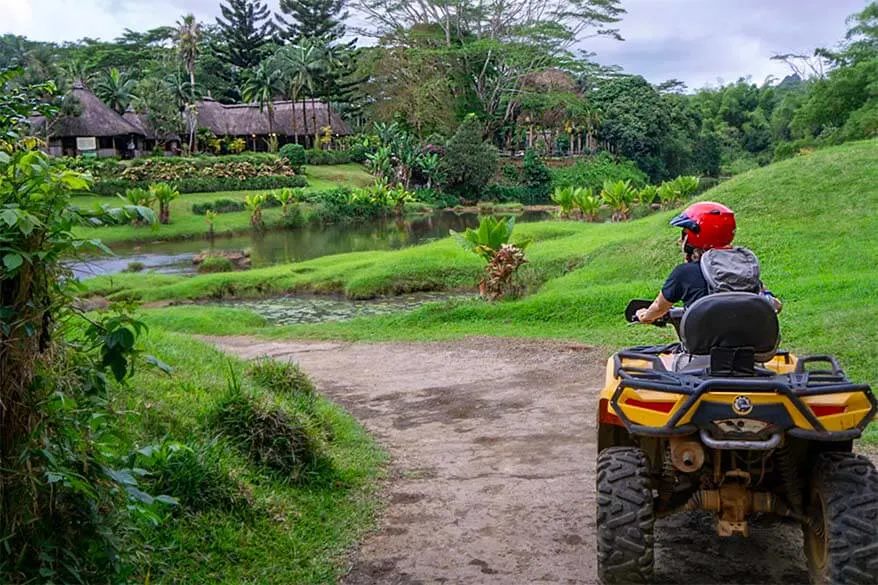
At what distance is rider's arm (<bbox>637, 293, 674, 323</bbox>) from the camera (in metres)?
4.53

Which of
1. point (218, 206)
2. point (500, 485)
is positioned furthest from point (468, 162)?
point (500, 485)

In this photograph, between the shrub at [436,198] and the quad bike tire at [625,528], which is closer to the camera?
the quad bike tire at [625,528]

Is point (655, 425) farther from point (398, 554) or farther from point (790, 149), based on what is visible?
point (790, 149)

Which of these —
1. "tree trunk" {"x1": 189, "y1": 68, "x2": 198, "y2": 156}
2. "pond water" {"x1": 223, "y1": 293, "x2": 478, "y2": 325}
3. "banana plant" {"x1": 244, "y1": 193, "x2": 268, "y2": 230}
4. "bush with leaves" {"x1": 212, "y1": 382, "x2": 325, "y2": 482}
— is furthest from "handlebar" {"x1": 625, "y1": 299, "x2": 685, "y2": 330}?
"tree trunk" {"x1": 189, "y1": 68, "x2": 198, "y2": 156}

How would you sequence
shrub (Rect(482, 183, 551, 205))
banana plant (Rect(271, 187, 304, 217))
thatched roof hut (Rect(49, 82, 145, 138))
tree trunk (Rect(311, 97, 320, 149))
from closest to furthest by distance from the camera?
banana plant (Rect(271, 187, 304, 217)) → thatched roof hut (Rect(49, 82, 145, 138)) → shrub (Rect(482, 183, 551, 205)) → tree trunk (Rect(311, 97, 320, 149))

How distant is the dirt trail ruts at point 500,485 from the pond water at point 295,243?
19.2 metres

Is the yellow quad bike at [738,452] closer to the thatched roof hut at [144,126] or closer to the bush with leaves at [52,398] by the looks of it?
the bush with leaves at [52,398]

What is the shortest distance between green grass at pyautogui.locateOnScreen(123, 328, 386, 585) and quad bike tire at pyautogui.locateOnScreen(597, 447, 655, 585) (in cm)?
145

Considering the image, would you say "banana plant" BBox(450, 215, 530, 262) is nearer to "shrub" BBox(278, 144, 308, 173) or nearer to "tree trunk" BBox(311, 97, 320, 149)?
"shrub" BBox(278, 144, 308, 173)

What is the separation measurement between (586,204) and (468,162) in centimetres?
2046

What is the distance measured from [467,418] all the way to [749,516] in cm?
413

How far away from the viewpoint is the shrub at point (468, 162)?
51.3 metres

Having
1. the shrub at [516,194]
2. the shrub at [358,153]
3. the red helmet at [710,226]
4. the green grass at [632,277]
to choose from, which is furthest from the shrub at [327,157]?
the red helmet at [710,226]

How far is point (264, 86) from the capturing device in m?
58.0
